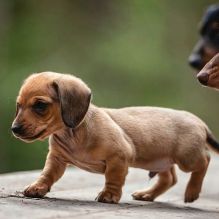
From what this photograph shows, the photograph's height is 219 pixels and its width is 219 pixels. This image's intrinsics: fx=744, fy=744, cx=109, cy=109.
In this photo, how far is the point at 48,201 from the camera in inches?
104

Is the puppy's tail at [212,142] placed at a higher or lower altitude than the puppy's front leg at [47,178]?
higher

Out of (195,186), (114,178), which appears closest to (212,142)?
(195,186)

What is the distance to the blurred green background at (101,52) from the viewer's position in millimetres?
6902

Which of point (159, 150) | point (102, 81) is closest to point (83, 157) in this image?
point (159, 150)

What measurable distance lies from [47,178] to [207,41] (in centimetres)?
99

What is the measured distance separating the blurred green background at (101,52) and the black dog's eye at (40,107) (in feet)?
13.1

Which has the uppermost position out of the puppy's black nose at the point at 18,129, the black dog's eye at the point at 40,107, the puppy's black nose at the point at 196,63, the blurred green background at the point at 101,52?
the puppy's black nose at the point at 196,63

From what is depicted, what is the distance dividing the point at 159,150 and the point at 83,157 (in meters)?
0.33

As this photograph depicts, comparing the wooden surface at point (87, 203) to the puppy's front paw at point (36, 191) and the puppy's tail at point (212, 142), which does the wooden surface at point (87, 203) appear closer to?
the puppy's front paw at point (36, 191)

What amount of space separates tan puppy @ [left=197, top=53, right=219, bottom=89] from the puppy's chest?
482 millimetres

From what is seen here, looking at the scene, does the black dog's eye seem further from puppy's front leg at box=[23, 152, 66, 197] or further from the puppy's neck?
puppy's front leg at box=[23, 152, 66, 197]

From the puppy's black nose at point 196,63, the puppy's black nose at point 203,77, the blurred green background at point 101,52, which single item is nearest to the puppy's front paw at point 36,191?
the puppy's black nose at point 203,77

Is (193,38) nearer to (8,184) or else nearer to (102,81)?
(102,81)

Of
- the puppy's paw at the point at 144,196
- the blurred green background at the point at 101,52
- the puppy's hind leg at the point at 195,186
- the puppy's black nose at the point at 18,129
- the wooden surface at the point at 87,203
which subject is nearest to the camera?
the wooden surface at the point at 87,203
